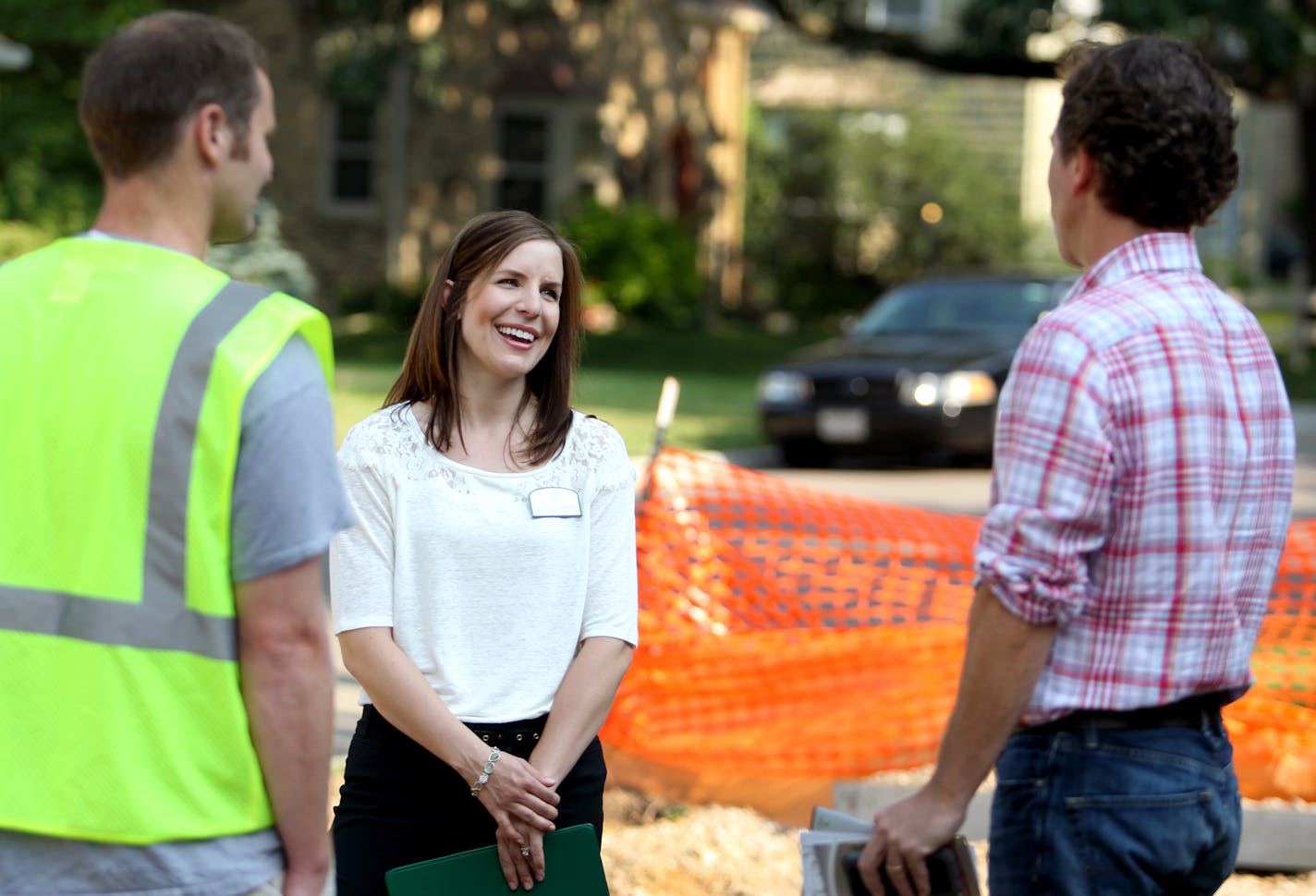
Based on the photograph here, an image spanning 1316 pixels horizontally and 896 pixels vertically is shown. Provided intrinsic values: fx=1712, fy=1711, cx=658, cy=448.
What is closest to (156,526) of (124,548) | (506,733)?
(124,548)

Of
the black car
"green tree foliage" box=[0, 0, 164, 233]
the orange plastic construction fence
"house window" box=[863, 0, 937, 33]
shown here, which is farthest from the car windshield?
"house window" box=[863, 0, 937, 33]

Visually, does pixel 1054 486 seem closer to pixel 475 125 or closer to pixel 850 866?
pixel 850 866

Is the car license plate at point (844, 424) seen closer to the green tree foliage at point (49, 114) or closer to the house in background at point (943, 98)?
the green tree foliage at point (49, 114)

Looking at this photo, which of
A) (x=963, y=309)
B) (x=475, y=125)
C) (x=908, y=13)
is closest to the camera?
(x=963, y=309)

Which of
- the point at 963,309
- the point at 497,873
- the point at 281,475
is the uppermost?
the point at 281,475

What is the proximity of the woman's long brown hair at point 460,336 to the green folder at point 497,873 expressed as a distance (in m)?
0.72

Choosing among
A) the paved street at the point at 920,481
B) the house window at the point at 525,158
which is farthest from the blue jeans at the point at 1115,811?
the house window at the point at 525,158

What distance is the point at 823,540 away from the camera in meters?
6.09

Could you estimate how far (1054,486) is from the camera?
230 cm

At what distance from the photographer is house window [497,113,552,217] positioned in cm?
2791

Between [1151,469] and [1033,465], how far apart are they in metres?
0.16

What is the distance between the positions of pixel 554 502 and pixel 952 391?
37.7 ft

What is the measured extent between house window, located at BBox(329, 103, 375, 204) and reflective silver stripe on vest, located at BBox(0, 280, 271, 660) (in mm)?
25296

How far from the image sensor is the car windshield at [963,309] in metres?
15.4
